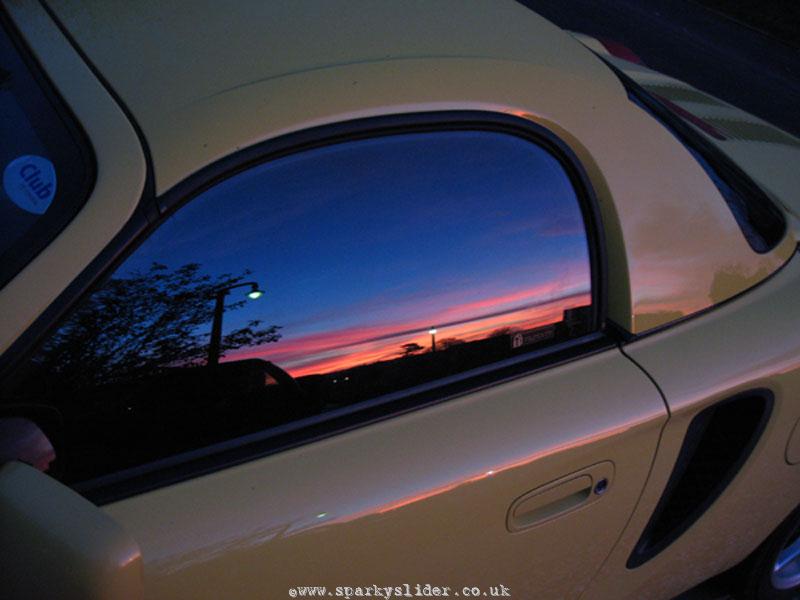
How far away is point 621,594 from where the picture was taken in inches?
70.7

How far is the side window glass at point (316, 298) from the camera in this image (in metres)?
1.28

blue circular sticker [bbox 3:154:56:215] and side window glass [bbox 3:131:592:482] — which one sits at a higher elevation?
blue circular sticker [bbox 3:154:56:215]

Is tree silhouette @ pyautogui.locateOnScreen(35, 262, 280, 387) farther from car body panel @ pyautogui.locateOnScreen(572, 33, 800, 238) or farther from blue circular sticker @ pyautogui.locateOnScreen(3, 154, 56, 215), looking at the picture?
car body panel @ pyautogui.locateOnScreen(572, 33, 800, 238)

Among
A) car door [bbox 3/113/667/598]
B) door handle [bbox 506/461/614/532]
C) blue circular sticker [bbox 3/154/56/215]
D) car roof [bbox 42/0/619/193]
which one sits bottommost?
door handle [bbox 506/461/614/532]

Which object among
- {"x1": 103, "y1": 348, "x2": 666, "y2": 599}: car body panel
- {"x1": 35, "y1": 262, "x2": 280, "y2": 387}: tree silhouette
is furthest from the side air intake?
{"x1": 35, "y1": 262, "x2": 280, "y2": 387}: tree silhouette

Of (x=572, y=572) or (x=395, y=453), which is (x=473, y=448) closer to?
(x=395, y=453)

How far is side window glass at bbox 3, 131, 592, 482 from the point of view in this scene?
1284mm

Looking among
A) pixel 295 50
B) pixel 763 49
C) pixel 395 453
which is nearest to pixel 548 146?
pixel 295 50

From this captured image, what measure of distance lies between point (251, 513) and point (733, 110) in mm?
2186

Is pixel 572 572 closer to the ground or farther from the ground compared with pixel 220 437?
closer to the ground

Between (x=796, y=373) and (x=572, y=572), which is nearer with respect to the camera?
(x=572, y=572)

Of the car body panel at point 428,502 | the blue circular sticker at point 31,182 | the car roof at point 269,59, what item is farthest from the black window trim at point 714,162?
the blue circular sticker at point 31,182

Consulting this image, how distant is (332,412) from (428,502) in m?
0.22

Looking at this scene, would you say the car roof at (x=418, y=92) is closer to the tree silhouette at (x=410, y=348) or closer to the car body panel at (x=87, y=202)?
the car body panel at (x=87, y=202)
